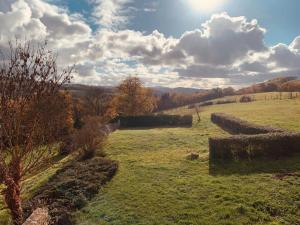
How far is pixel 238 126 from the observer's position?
155 feet

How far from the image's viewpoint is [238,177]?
81.6 feet

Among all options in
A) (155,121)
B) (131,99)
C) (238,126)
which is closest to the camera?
(238,126)

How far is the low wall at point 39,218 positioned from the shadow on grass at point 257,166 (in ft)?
42.3

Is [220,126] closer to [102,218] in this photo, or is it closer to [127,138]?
[127,138]

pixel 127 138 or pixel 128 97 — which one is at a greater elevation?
pixel 128 97

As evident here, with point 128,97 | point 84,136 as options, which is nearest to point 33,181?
point 84,136

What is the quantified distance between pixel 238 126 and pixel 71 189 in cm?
2883

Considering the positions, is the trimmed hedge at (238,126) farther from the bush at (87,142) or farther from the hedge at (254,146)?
the bush at (87,142)

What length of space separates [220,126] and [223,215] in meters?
38.7

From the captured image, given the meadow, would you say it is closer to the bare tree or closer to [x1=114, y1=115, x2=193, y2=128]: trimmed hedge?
the bare tree

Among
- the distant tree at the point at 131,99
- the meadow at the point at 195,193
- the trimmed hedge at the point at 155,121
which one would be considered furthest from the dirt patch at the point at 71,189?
the distant tree at the point at 131,99

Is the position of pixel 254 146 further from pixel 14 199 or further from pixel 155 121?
pixel 155 121

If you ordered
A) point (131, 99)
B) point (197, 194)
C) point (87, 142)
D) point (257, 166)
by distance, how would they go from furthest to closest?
1. point (131, 99)
2. point (87, 142)
3. point (257, 166)
4. point (197, 194)

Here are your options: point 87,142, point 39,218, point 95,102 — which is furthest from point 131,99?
point 39,218
